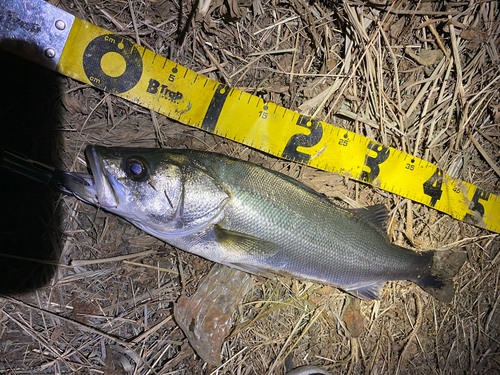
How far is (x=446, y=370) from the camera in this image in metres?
2.95

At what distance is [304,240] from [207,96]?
1543mm

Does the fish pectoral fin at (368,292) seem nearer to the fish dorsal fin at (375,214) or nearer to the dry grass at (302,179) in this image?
the dry grass at (302,179)

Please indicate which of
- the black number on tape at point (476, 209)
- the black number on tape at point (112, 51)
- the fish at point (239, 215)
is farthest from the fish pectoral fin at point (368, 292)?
the black number on tape at point (112, 51)

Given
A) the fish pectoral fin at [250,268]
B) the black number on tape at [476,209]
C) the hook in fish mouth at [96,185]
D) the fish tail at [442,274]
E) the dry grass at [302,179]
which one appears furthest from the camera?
the black number on tape at [476,209]

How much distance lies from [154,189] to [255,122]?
112 centimetres

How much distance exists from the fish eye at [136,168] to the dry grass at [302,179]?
→ 1.91ft

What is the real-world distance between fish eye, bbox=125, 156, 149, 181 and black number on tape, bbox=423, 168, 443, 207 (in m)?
2.70

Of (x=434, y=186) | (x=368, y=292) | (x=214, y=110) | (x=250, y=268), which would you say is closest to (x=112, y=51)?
(x=214, y=110)

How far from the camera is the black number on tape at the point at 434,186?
2.78 m

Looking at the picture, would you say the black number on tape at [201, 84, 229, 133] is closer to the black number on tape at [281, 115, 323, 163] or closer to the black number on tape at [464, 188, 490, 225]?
the black number on tape at [281, 115, 323, 163]

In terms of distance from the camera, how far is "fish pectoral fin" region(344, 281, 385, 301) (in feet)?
8.54

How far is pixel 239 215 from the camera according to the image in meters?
2.14

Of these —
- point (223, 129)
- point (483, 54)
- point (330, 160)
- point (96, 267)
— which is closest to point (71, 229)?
point (96, 267)

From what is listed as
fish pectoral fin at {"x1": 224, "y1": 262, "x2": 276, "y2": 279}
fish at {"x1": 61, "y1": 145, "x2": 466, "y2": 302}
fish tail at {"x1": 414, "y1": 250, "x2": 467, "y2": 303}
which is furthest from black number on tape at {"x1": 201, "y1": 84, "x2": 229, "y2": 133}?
fish tail at {"x1": 414, "y1": 250, "x2": 467, "y2": 303}
